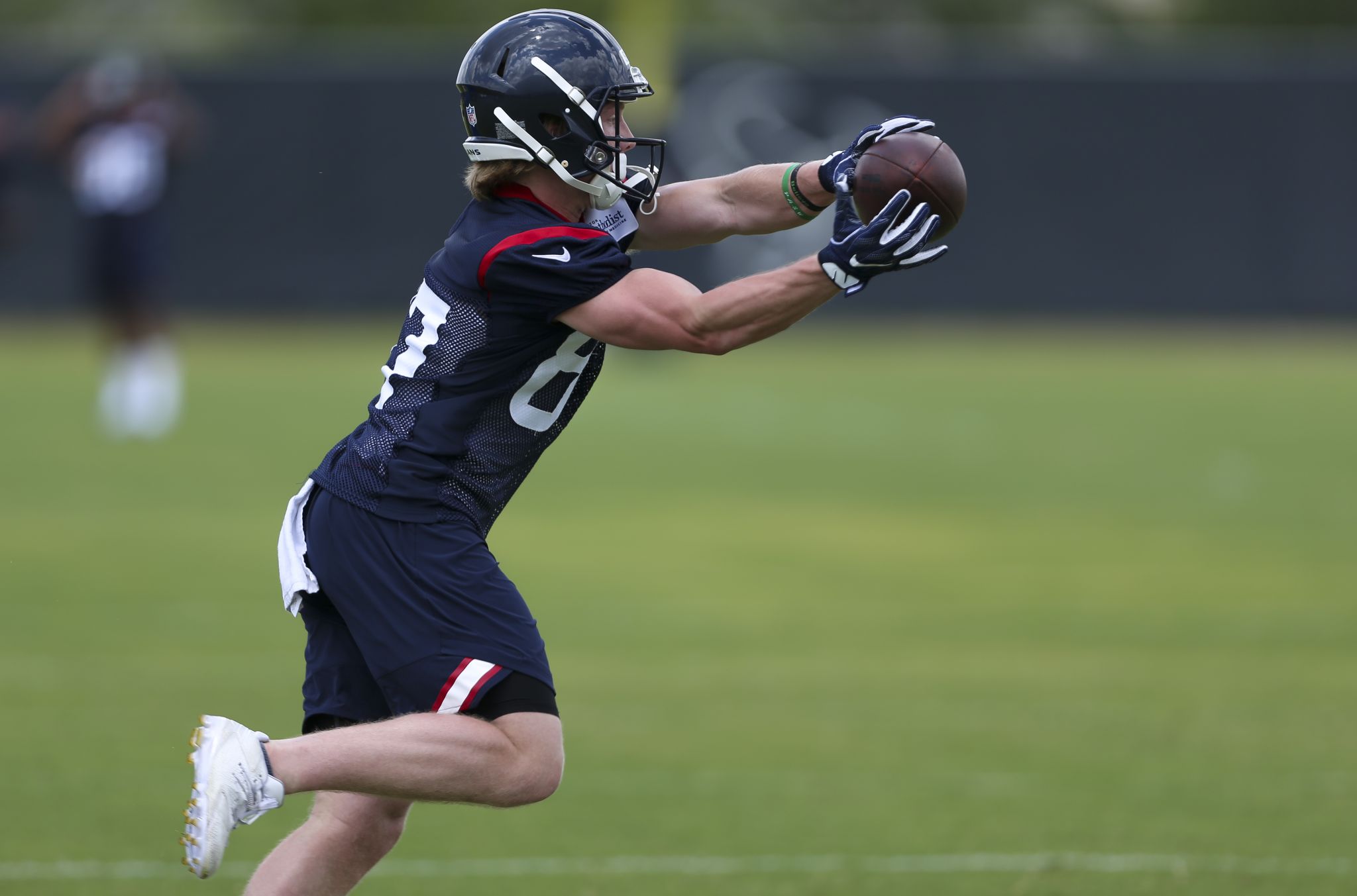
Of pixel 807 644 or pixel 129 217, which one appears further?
pixel 129 217

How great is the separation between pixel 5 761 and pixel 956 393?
43.5 feet

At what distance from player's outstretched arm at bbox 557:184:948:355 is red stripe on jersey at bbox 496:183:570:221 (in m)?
0.34

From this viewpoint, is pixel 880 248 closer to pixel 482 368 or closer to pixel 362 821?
pixel 482 368

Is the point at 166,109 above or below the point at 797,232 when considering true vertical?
above

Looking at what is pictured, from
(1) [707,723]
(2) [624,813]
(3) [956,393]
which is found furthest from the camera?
(3) [956,393]

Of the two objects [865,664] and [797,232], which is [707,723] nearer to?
[865,664]

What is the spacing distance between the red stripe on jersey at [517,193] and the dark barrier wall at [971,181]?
63.7 ft

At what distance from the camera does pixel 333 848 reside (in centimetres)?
420

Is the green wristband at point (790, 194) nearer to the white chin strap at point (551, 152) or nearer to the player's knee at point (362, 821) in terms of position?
the white chin strap at point (551, 152)

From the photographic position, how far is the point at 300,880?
4152mm

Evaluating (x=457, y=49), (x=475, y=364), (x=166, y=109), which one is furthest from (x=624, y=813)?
(x=457, y=49)

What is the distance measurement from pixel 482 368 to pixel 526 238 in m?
0.31

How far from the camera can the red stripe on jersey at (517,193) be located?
4.12 metres

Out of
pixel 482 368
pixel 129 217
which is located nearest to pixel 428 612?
pixel 482 368
